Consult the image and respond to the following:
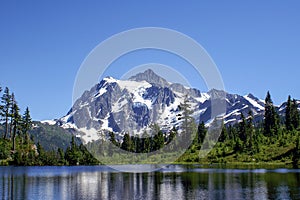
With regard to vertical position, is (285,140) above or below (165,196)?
above

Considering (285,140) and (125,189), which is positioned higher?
(285,140)

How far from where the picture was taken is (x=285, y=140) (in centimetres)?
18388

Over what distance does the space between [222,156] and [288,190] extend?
403 ft

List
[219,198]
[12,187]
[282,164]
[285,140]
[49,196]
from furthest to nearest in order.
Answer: [285,140]
[282,164]
[12,187]
[49,196]
[219,198]

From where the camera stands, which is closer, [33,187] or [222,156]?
[33,187]

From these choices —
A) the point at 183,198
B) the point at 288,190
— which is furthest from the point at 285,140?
the point at 183,198

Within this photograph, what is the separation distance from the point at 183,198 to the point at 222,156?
433ft

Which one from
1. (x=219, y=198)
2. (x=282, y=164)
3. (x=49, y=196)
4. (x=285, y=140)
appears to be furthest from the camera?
(x=285, y=140)

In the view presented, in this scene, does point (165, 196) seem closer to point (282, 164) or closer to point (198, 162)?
point (282, 164)

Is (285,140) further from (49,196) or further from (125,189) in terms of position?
(49,196)

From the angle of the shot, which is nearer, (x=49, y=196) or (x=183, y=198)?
(x=183, y=198)

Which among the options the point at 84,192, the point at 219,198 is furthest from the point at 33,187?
the point at 219,198

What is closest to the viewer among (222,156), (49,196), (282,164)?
(49,196)

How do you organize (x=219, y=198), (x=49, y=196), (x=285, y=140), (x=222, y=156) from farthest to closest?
(x=222, y=156), (x=285, y=140), (x=49, y=196), (x=219, y=198)
